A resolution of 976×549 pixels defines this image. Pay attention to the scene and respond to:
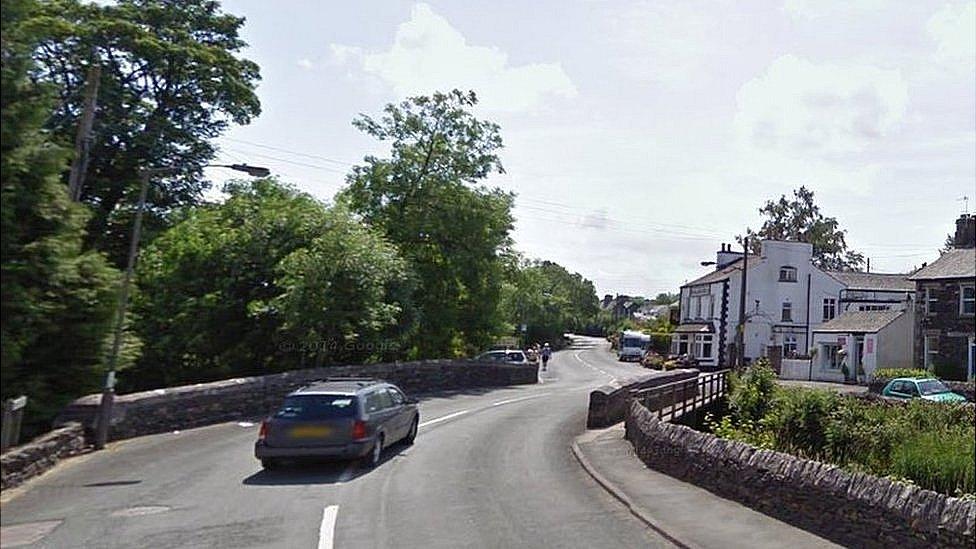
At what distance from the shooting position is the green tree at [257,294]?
28.2 m

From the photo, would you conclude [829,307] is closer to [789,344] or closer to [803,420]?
[789,344]

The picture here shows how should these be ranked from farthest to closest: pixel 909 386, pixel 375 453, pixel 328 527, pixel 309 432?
pixel 909 386
pixel 375 453
pixel 309 432
pixel 328 527

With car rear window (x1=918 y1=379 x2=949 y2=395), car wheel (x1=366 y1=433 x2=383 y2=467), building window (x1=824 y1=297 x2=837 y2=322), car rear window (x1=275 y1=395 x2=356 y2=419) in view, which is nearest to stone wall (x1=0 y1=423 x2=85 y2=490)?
car rear window (x1=275 y1=395 x2=356 y2=419)

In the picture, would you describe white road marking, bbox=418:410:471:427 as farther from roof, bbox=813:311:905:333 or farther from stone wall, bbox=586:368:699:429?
roof, bbox=813:311:905:333

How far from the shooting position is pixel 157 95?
34375mm

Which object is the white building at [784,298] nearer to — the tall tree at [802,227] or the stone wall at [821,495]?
the tall tree at [802,227]

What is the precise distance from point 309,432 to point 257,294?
1525cm

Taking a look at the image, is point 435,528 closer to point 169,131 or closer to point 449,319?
point 169,131

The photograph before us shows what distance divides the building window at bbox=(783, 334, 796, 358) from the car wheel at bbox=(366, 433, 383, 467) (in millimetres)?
56856

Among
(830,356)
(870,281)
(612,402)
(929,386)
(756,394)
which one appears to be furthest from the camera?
(870,281)

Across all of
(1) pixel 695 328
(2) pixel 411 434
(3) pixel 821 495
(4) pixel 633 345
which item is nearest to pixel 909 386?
(2) pixel 411 434

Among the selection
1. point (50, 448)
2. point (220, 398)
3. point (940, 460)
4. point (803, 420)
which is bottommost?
point (50, 448)

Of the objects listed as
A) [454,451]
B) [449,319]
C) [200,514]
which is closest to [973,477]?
[200,514]

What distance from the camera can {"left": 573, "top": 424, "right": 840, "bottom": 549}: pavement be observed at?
10656mm
